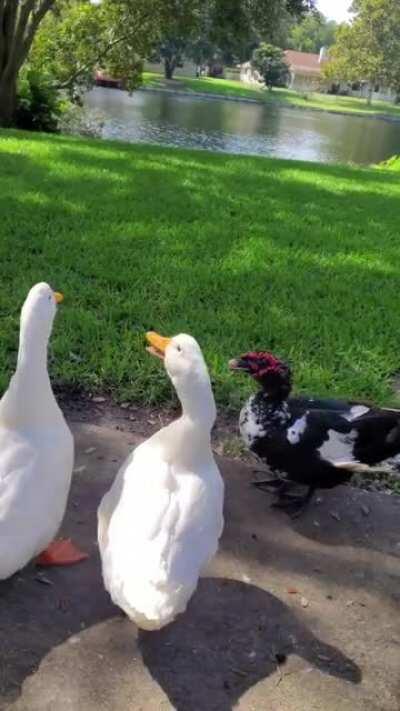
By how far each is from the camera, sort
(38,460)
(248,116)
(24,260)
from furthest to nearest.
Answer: (248,116) → (24,260) → (38,460)

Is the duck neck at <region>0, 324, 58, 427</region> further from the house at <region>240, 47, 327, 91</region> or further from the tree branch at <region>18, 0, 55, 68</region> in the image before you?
the house at <region>240, 47, 327, 91</region>

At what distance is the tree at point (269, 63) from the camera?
59.0 m

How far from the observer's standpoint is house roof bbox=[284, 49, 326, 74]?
253 feet

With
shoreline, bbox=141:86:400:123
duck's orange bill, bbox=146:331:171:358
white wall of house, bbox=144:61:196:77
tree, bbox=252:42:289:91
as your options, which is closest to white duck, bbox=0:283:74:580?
duck's orange bill, bbox=146:331:171:358

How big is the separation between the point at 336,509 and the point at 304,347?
1466 mm

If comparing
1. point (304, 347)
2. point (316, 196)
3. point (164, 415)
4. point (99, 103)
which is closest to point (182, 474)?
point (164, 415)

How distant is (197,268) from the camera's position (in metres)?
5.52

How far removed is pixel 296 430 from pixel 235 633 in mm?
949

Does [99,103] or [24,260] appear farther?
[99,103]

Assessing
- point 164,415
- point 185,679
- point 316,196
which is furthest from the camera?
point 316,196

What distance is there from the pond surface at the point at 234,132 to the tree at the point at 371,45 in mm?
16522

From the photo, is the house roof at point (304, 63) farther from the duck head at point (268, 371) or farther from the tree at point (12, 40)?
the duck head at point (268, 371)

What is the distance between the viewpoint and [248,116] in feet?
111

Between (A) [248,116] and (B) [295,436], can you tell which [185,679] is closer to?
(B) [295,436]
